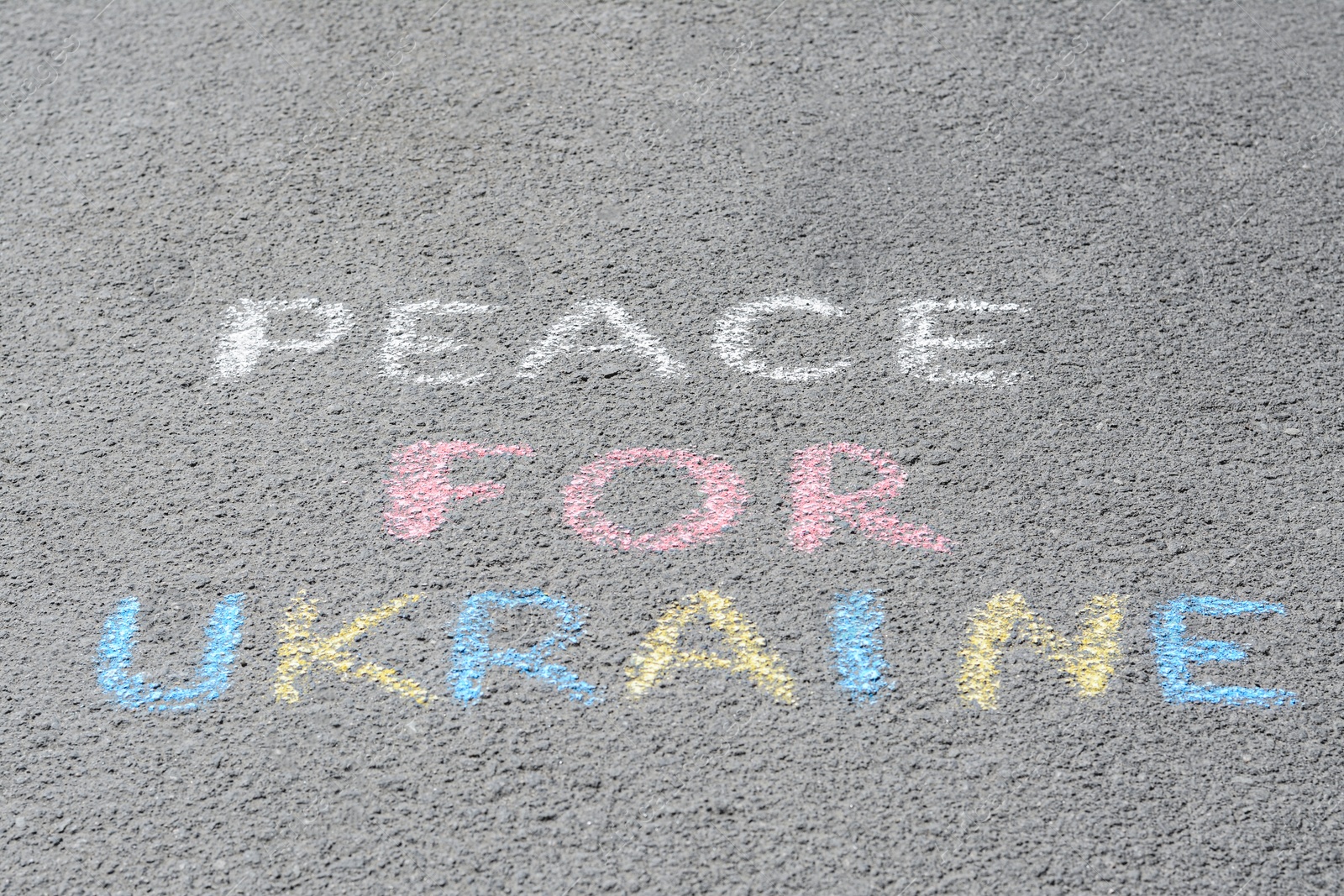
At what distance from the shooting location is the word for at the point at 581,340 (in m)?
3.99

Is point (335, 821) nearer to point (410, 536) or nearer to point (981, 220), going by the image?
point (410, 536)

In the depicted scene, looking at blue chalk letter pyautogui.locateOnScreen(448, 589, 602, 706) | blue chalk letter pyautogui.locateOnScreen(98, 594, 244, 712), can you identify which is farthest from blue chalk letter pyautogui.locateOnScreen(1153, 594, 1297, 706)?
blue chalk letter pyautogui.locateOnScreen(98, 594, 244, 712)

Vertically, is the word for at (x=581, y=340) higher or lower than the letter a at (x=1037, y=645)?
higher

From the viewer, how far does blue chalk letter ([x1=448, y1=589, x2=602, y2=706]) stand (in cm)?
313

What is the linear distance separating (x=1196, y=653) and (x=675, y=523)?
1.23 m

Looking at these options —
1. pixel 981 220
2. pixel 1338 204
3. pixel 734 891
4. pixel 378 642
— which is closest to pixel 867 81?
pixel 981 220

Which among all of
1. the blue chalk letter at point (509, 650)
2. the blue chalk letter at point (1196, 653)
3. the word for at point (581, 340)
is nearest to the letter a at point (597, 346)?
the word for at point (581, 340)

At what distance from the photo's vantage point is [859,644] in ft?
10.5

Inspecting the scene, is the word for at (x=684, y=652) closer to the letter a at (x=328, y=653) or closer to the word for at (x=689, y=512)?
the letter a at (x=328, y=653)

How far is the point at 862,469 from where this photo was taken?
3.68 metres

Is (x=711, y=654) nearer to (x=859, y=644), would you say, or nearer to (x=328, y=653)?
(x=859, y=644)

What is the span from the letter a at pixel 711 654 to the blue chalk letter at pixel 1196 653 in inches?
32.5

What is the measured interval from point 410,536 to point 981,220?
210 cm

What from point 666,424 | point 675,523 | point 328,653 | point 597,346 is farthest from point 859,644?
point 597,346
